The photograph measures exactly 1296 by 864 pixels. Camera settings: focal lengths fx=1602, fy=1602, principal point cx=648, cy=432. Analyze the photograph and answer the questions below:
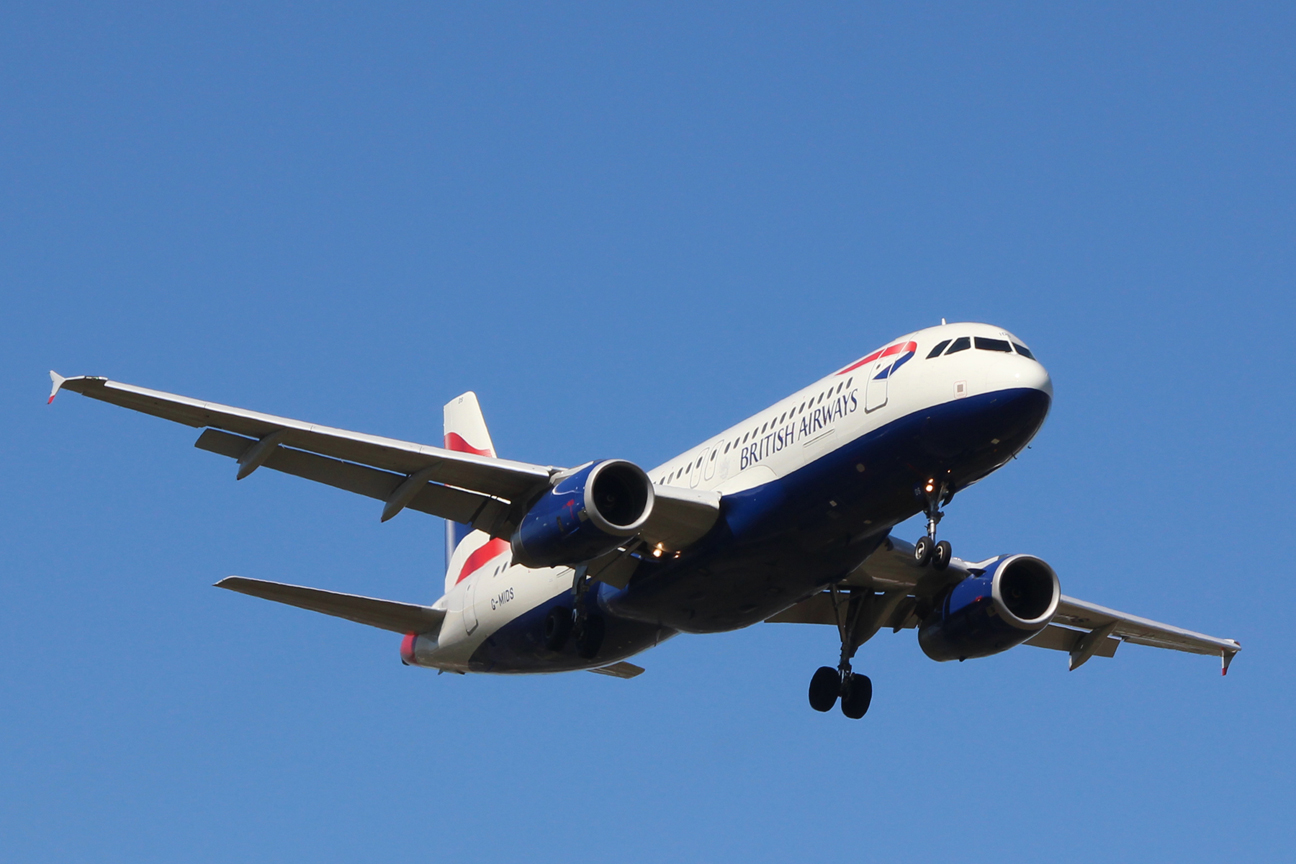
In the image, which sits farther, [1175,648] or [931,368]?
[1175,648]

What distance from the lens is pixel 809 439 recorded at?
1046 inches

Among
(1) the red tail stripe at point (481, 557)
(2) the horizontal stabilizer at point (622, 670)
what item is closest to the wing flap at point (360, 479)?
(1) the red tail stripe at point (481, 557)

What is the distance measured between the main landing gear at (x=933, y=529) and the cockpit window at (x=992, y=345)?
7.48 feet

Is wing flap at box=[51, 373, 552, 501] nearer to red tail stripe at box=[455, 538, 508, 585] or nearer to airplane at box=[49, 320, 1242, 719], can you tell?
airplane at box=[49, 320, 1242, 719]

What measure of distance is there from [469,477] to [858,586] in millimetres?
8716

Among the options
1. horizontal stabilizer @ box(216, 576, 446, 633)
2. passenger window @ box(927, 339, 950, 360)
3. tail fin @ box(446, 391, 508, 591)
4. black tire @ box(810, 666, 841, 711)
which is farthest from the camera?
tail fin @ box(446, 391, 508, 591)

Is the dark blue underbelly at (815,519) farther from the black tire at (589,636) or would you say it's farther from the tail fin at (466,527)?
the tail fin at (466,527)

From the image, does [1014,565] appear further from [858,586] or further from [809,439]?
[809,439]

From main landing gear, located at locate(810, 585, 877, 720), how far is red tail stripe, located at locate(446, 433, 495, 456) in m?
10.1

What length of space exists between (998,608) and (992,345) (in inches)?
291

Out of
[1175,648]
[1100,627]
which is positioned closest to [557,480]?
[1100,627]

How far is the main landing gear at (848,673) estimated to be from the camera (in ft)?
104

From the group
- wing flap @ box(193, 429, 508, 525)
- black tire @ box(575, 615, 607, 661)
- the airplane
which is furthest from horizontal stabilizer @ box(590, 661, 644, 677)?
wing flap @ box(193, 429, 508, 525)

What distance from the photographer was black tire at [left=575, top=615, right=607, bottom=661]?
98.0 feet
